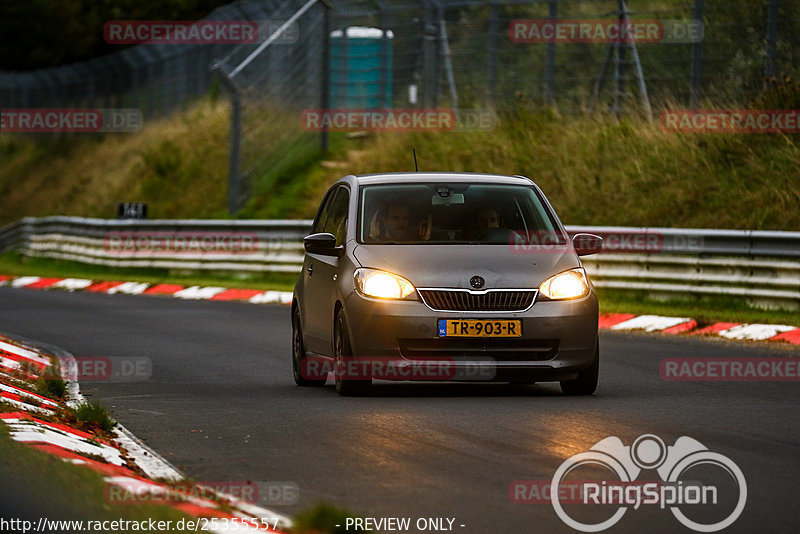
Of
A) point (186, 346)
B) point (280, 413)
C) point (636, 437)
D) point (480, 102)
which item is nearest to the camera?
point (636, 437)

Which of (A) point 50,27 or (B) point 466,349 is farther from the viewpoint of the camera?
(A) point 50,27

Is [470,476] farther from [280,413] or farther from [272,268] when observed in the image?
[272,268]

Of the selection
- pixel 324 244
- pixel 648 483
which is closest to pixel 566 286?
pixel 324 244

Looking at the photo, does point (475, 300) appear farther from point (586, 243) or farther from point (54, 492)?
point (54, 492)

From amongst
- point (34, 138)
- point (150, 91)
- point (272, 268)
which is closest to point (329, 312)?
point (272, 268)

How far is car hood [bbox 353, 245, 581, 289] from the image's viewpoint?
38.2 feet

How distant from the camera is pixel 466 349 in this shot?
38.0 ft

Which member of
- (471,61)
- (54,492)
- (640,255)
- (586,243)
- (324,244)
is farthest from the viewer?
(471,61)

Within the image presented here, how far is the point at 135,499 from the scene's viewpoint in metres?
6.41

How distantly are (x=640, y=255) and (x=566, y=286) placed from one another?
35.1ft

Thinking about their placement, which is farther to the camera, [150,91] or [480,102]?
[150,91]

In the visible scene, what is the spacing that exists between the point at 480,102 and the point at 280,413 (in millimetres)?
22905

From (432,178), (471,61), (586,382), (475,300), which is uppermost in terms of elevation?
(432,178)

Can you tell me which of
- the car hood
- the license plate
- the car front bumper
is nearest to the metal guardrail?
the car hood
